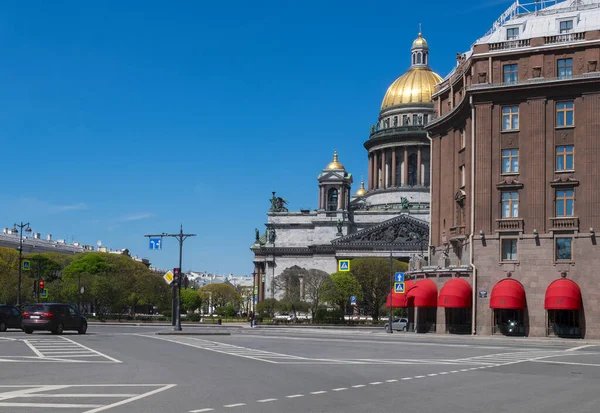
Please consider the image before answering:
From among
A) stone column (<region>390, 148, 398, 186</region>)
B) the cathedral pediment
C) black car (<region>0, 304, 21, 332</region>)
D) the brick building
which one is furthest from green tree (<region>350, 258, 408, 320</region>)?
black car (<region>0, 304, 21, 332</region>)

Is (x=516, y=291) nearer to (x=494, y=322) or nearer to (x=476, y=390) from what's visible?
(x=494, y=322)

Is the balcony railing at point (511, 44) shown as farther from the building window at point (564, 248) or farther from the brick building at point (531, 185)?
the building window at point (564, 248)

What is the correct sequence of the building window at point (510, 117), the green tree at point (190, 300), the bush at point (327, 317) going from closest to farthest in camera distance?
the building window at point (510, 117), the bush at point (327, 317), the green tree at point (190, 300)

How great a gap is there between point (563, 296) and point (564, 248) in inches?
143

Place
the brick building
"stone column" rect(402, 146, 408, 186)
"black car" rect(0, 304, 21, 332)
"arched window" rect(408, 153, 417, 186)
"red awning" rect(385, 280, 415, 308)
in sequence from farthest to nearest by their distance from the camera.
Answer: "arched window" rect(408, 153, 417, 186) < "stone column" rect(402, 146, 408, 186) < "red awning" rect(385, 280, 415, 308) < the brick building < "black car" rect(0, 304, 21, 332)

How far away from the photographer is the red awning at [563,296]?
171 feet

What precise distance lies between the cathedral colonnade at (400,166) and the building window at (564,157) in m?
101

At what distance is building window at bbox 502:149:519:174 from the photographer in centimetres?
5697

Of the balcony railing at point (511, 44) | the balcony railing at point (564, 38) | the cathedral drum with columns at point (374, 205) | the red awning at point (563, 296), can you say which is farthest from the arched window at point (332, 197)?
the red awning at point (563, 296)

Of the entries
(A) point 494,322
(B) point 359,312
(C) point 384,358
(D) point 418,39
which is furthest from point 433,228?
(D) point 418,39

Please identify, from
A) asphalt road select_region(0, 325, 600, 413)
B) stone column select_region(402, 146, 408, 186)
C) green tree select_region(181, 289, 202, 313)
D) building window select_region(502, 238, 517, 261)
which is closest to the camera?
asphalt road select_region(0, 325, 600, 413)

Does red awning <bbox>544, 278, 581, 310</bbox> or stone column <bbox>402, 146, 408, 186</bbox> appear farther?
stone column <bbox>402, 146, 408, 186</bbox>

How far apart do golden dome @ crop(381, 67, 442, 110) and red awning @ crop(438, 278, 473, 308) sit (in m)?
102

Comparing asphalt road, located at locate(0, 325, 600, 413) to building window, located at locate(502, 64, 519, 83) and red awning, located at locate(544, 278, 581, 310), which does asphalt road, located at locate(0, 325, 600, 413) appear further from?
building window, located at locate(502, 64, 519, 83)
